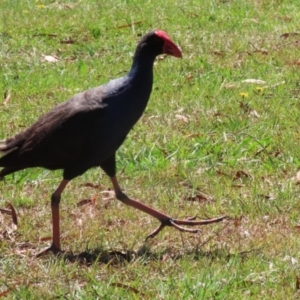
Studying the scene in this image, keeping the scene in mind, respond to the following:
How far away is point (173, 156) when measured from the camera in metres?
6.02

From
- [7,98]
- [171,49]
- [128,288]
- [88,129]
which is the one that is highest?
[171,49]

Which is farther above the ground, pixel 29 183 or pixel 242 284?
pixel 242 284

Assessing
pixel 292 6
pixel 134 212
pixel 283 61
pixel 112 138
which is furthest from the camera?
pixel 292 6

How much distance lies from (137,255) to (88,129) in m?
0.69

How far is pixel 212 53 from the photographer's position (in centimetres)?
841

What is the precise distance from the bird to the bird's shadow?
0.15 m

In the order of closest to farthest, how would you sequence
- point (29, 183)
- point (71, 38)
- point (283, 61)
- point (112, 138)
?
point (112, 138) → point (29, 183) → point (283, 61) → point (71, 38)

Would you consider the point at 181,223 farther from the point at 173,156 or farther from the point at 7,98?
the point at 7,98

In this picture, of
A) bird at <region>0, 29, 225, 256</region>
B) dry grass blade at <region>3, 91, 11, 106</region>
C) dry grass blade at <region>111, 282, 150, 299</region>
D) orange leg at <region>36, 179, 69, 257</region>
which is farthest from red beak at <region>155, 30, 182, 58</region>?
dry grass blade at <region>3, 91, 11, 106</region>

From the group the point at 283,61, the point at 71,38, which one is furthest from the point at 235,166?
the point at 71,38

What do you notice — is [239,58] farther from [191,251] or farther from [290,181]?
[191,251]

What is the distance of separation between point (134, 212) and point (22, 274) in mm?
1124

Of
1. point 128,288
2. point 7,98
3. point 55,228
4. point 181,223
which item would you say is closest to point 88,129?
point 55,228

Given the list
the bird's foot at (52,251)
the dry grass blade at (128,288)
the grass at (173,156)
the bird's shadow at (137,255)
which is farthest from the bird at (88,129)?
the dry grass blade at (128,288)
